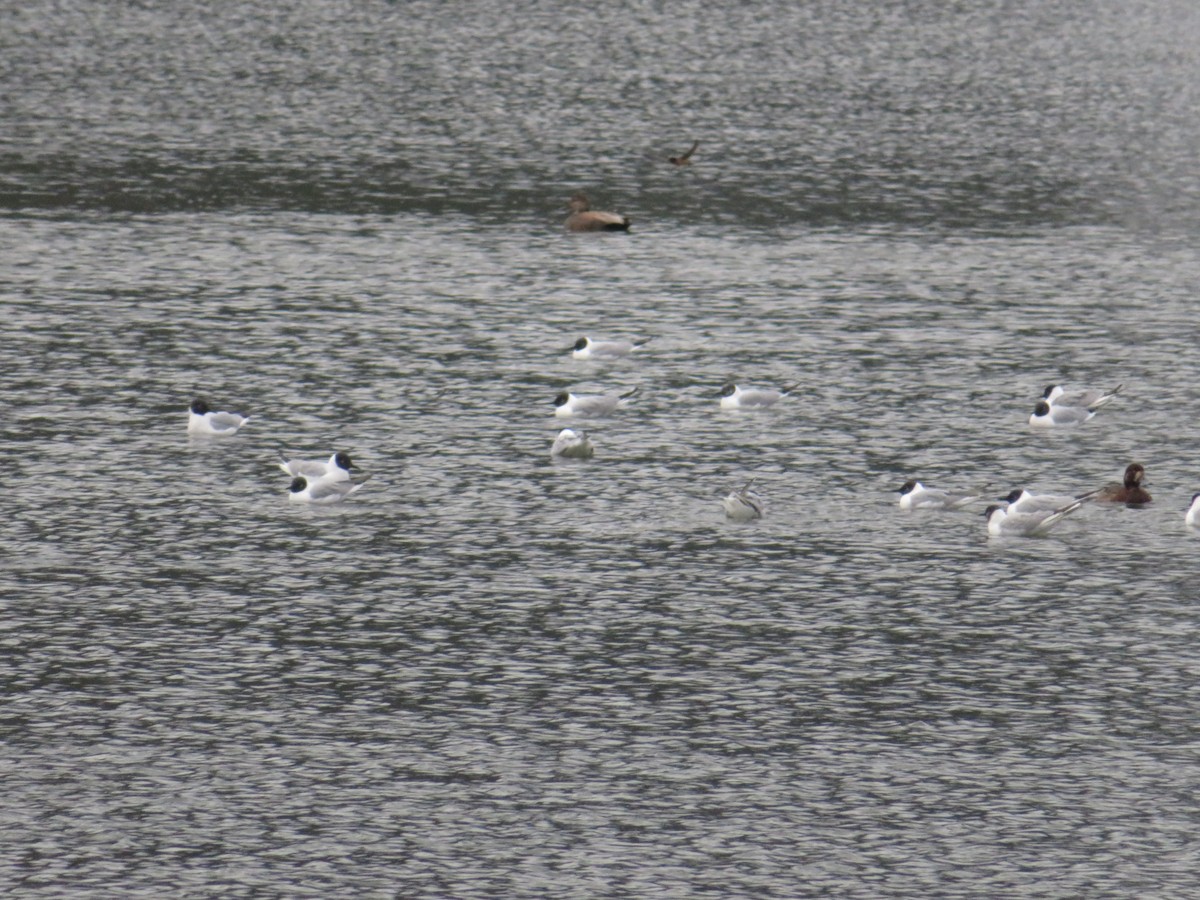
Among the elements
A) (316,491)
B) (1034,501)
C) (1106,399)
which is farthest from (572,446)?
(1106,399)

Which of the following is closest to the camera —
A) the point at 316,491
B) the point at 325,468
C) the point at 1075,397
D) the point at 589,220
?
the point at 316,491

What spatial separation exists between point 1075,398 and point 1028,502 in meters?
5.61

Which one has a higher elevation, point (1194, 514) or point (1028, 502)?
point (1028, 502)

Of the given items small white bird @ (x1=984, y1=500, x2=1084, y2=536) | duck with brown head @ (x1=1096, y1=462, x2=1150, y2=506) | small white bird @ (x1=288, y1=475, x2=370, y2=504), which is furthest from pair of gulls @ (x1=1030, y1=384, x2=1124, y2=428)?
small white bird @ (x1=288, y1=475, x2=370, y2=504)

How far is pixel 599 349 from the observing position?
33.6m

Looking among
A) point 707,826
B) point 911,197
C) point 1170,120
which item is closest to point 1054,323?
point 911,197

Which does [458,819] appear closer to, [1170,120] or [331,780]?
[331,780]

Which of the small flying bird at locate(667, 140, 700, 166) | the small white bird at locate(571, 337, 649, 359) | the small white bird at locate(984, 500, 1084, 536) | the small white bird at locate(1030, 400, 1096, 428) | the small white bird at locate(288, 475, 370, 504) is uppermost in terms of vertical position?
the small flying bird at locate(667, 140, 700, 166)

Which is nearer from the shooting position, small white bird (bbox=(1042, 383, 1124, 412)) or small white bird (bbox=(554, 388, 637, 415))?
small white bird (bbox=(1042, 383, 1124, 412))

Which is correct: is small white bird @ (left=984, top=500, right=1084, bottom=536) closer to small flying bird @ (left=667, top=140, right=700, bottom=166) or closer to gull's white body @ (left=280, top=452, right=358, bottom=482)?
gull's white body @ (left=280, top=452, right=358, bottom=482)

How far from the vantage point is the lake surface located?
16.7 metres

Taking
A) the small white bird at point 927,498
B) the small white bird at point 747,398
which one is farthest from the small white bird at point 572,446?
the small white bird at point 927,498

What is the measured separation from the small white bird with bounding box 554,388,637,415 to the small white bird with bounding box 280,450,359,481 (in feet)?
14.6

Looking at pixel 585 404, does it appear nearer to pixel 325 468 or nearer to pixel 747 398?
pixel 747 398
